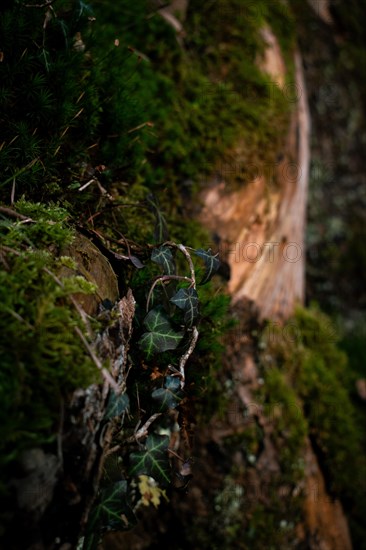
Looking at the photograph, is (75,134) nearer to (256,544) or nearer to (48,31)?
(48,31)

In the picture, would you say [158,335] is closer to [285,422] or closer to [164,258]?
[164,258]

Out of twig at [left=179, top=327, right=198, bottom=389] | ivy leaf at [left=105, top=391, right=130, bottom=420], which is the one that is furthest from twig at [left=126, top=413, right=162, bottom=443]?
ivy leaf at [left=105, top=391, right=130, bottom=420]

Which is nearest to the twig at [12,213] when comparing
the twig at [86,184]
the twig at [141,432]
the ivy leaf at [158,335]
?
the twig at [86,184]

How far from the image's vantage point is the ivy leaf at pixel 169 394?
1556 millimetres

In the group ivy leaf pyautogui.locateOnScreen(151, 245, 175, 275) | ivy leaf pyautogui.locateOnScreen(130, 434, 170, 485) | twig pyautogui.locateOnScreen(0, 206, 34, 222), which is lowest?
ivy leaf pyautogui.locateOnScreen(130, 434, 170, 485)

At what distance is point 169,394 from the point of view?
1.57 meters

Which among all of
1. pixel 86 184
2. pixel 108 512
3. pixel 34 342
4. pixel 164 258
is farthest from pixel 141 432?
pixel 86 184

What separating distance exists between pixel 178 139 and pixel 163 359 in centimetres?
163

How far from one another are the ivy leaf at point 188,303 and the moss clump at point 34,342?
0.39 m

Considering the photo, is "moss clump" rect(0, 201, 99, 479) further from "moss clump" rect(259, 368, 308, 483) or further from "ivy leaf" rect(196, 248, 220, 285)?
"moss clump" rect(259, 368, 308, 483)

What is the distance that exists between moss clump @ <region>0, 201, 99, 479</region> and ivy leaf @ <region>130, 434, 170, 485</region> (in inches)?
19.7

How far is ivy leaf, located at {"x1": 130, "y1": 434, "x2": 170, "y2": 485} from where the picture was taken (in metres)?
1.52

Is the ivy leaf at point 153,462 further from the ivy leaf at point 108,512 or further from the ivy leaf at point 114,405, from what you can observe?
the ivy leaf at point 114,405

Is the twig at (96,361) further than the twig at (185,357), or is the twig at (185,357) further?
the twig at (185,357)
